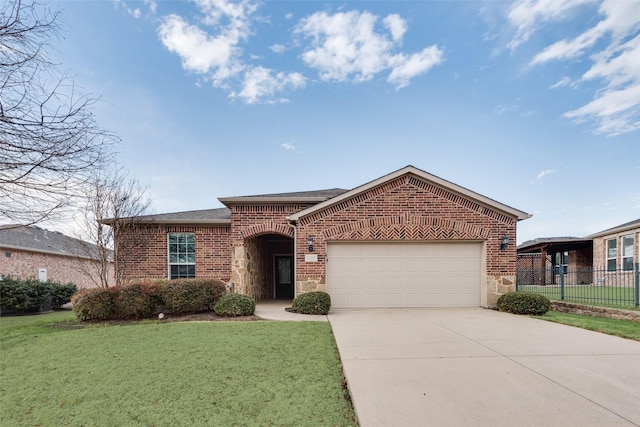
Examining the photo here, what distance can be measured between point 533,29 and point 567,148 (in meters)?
6.34

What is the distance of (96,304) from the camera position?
8.50 m

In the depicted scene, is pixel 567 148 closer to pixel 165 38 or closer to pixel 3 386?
pixel 165 38

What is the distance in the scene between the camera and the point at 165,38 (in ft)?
36.2

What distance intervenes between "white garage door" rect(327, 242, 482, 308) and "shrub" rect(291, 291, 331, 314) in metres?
1.10

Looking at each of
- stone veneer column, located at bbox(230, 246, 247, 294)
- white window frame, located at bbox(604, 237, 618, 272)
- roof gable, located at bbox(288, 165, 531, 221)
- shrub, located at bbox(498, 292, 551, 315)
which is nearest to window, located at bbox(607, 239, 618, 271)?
white window frame, located at bbox(604, 237, 618, 272)

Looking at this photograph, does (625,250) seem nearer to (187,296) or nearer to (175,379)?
(187,296)

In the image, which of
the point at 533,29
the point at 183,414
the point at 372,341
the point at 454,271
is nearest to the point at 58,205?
the point at 183,414

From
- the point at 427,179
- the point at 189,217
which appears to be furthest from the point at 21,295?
the point at 427,179

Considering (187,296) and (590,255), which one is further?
(590,255)

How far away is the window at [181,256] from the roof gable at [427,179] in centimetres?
492

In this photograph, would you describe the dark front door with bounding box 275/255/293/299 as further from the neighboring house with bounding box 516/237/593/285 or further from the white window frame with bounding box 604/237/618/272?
the white window frame with bounding box 604/237/618/272

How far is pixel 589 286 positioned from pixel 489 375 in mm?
18241

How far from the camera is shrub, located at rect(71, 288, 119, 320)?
27.9 ft

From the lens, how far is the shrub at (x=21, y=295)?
11.9 meters
